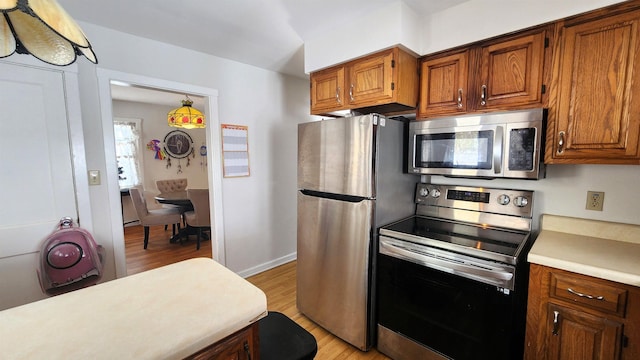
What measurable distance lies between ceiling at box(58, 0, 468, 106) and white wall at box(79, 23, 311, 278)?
6.1 inches

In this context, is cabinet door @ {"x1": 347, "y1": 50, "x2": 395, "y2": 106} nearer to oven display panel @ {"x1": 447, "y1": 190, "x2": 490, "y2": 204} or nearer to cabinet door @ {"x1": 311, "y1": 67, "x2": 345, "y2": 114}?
cabinet door @ {"x1": 311, "y1": 67, "x2": 345, "y2": 114}

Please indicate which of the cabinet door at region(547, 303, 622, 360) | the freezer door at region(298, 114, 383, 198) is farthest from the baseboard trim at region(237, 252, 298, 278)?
the cabinet door at region(547, 303, 622, 360)

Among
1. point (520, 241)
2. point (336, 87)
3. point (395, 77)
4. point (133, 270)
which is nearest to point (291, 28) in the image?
point (336, 87)

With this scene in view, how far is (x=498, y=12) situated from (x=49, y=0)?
6.60 ft

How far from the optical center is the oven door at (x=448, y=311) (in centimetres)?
135

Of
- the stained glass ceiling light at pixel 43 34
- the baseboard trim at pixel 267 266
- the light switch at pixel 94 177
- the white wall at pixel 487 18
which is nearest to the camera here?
the stained glass ceiling light at pixel 43 34

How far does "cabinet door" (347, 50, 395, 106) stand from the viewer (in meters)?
1.81

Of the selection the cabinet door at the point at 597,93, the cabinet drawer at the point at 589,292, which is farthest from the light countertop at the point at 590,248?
the cabinet door at the point at 597,93

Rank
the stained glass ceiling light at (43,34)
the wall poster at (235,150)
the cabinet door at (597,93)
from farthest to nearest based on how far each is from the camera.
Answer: the wall poster at (235,150) → the cabinet door at (597,93) → the stained glass ceiling light at (43,34)

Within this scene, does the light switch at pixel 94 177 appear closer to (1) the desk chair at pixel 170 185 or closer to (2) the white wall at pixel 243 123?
(2) the white wall at pixel 243 123

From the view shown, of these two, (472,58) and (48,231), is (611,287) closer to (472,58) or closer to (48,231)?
(472,58)

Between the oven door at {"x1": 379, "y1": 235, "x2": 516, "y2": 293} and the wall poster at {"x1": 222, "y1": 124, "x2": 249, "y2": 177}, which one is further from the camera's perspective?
the wall poster at {"x1": 222, "y1": 124, "x2": 249, "y2": 177}

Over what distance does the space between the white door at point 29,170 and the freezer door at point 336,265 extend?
5.54ft

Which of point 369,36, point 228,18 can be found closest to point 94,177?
point 228,18
